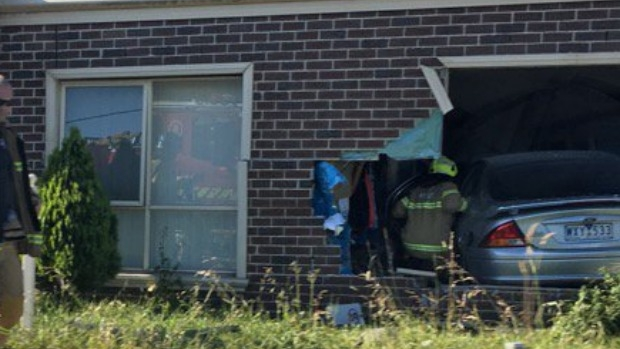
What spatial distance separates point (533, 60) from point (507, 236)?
164 centimetres

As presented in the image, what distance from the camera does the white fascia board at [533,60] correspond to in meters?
7.69

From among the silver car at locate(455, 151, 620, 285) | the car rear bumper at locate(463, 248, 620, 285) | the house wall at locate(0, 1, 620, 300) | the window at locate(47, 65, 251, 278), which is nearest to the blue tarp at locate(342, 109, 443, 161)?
the house wall at locate(0, 1, 620, 300)

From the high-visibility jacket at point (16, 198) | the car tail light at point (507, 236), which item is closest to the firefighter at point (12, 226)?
the high-visibility jacket at point (16, 198)

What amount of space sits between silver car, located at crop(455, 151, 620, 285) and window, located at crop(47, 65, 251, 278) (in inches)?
94.9

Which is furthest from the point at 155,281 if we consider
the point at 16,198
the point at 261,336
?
the point at 16,198

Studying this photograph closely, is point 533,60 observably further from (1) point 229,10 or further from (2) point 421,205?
(1) point 229,10

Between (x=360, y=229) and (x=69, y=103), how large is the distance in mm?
3274

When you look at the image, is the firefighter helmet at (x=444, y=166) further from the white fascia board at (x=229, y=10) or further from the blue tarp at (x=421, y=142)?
the white fascia board at (x=229, y=10)

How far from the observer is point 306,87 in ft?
27.3

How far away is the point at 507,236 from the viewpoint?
7355mm

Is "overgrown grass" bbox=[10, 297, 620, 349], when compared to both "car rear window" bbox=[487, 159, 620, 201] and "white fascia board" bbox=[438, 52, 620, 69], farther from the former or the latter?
"white fascia board" bbox=[438, 52, 620, 69]

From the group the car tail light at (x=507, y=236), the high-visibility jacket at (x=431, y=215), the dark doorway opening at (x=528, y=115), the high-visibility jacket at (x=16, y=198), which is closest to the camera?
the high-visibility jacket at (x=16, y=198)

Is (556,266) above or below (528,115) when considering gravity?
below

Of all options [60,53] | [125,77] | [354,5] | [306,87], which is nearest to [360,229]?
[306,87]
